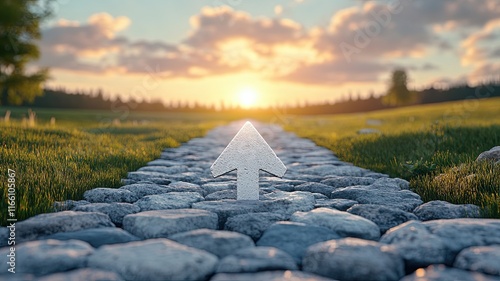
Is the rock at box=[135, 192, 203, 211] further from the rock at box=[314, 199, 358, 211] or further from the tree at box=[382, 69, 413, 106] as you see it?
the tree at box=[382, 69, 413, 106]

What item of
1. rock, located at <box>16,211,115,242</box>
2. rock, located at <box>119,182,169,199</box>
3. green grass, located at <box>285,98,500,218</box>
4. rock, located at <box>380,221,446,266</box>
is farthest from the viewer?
rock, located at <box>119,182,169,199</box>

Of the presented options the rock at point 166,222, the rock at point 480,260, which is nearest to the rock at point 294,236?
the rock at point 166,222

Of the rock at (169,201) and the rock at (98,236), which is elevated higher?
the rock at (98,236)

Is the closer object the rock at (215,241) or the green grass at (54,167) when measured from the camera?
the rock at (215,241)

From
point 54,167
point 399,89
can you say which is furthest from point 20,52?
point 399,89

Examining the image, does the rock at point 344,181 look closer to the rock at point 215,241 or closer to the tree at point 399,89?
the rock at point 215,241

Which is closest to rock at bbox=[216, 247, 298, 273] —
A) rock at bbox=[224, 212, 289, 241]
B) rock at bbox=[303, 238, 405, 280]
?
rock at bbox=[303, 238, 405, 280]

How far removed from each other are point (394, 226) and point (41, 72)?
24.3 meters

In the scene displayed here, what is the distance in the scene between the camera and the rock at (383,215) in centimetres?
289

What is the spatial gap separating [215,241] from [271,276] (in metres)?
0.50

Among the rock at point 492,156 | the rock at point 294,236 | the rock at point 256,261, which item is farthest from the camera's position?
the rock at point 492,156

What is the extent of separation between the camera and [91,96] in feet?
216

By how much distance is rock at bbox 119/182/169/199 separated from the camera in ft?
12.7

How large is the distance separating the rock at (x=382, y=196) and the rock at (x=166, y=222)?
4.79 feet
